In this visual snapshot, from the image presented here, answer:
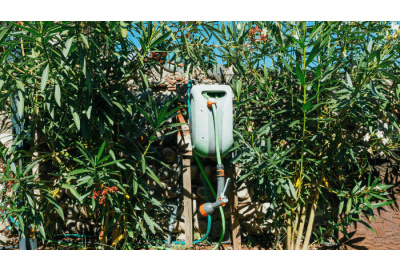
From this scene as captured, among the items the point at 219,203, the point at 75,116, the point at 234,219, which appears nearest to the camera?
the point at 75,116

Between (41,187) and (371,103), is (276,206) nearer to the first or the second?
(371,103)

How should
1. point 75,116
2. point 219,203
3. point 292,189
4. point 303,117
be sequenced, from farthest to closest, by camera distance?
point 303,117 < point 292,189 < point 219,203 < point 75,116

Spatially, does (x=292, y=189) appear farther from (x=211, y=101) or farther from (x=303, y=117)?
(x=211, y=101)

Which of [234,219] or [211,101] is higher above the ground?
[211,101]

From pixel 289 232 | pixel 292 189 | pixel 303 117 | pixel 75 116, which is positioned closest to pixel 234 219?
pixel 289 232

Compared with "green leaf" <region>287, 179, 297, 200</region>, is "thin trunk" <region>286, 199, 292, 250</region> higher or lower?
lower

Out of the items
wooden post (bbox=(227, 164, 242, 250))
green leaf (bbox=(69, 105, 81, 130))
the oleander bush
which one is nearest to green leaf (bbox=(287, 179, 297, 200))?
the oleander bush

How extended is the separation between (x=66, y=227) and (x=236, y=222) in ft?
5.37

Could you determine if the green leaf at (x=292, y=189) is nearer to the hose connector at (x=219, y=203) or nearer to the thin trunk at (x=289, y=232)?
the thin trunk at (x=289, y=232)

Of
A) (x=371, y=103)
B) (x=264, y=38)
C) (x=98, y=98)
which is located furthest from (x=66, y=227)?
(x=371, y=103)

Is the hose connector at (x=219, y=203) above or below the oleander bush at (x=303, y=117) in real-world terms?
below

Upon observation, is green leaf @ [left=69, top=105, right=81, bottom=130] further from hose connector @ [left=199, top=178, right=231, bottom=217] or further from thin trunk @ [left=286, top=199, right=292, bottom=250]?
thin trunk @ [left=286, top=199, right=292, bottom=250]

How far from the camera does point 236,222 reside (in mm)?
3193

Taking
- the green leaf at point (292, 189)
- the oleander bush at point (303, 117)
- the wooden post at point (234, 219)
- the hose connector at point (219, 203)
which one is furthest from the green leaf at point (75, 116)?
the green leaf at point (292, 189)
